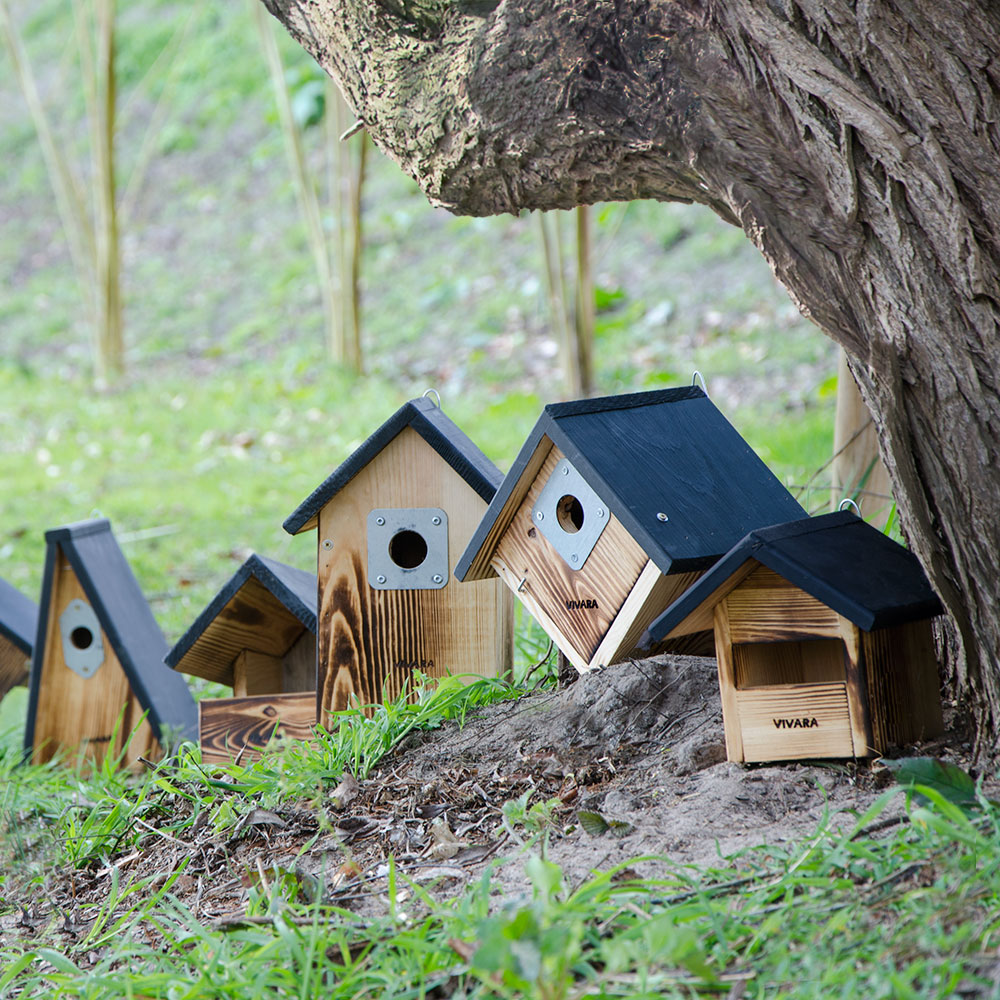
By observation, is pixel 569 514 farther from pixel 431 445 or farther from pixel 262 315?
pixel 262 315

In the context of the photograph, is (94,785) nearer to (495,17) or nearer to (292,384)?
(495,17)

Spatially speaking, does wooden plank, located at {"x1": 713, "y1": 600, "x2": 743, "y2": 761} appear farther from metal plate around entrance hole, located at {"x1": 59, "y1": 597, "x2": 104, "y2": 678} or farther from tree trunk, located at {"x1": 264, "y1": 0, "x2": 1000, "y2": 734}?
metal plate around entrance hole, located at {"x1": 59, "y1": 597, "x2": 104, "y2": 678}

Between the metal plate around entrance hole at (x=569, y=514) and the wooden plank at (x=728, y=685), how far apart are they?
31 centimetres

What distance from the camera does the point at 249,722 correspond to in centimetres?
297

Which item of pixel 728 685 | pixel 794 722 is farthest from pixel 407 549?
pixel 794 722

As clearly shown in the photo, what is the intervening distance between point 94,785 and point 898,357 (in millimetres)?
2281

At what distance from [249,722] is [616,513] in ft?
4.39

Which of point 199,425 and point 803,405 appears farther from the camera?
point 199,425

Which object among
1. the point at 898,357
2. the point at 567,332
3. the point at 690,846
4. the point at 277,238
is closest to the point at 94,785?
the point at 690,846

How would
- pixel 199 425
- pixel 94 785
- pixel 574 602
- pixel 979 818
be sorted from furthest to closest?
pixel 199 425 → pixel 94 785 → pixel 574 602 → pixel 979 818

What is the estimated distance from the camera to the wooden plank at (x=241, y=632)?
312 centimetres

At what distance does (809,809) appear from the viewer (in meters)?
1.92

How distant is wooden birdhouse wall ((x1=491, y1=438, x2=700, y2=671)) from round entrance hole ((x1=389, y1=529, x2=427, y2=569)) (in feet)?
1.60

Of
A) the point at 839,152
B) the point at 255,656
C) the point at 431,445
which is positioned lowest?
the point at 255,656
